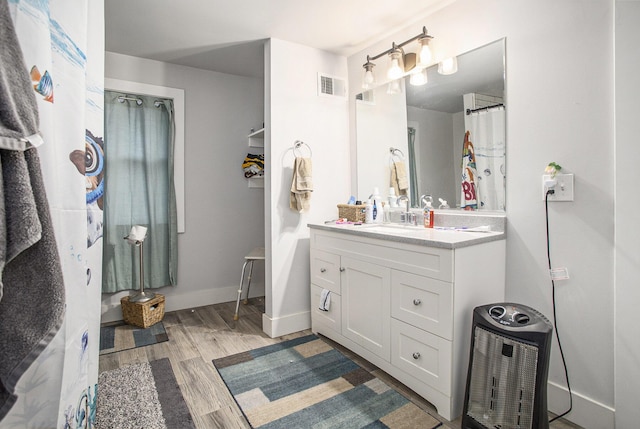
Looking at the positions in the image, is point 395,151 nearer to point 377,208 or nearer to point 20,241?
point 377,208

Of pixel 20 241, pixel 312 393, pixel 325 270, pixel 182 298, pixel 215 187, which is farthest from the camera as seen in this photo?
pixel 215 187

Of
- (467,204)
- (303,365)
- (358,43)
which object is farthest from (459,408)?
(358,43)

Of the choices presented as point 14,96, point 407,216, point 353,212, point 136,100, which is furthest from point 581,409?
point 136,100

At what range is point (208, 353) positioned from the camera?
2377 millimetres

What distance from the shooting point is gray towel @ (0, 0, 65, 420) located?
652 mm

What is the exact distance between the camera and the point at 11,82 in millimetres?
690

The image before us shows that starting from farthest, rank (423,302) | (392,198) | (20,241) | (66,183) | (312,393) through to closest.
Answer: (392,198)
(312,393)
(423,302)
(66,183)
(20,241)

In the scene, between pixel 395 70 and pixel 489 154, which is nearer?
pixel 489 154

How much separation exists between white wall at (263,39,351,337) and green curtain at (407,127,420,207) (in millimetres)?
655

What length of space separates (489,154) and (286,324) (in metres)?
1.89

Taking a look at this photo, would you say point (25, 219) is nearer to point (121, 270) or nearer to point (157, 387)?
point (157, 387)

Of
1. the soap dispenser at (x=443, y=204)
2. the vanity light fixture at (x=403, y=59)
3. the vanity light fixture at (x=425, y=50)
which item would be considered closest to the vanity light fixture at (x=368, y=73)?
the vanity light fixture at (x=403, y=59)

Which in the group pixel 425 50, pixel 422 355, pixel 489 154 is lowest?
pixel 422 355

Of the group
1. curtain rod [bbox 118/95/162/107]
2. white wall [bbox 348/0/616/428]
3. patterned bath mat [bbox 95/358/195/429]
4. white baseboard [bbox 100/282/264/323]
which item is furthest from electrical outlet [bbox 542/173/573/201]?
curtain rod [bbox 118/95/162/107]
